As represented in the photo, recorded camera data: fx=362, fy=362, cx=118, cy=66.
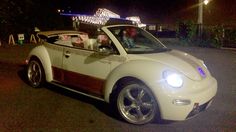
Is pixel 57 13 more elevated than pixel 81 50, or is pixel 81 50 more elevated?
pixel 57 13

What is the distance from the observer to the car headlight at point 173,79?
535cm

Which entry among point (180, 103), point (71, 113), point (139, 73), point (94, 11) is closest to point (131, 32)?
point (139, 73)

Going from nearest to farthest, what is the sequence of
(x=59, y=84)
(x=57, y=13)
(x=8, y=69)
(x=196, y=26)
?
(x=59, y=84) < (x=8, y=69) < (x=196, y=26) < (x=57, y=13)

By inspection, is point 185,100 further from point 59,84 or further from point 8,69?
point 8,69

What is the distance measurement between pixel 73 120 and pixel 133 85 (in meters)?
1.13

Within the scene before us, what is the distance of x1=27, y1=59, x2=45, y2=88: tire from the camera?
7668 mm

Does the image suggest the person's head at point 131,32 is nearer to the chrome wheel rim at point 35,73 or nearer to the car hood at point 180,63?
the car hood at point 180,63

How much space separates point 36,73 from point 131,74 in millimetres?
2969

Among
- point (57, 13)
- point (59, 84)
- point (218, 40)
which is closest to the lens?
point (59, 84)

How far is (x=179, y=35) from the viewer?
1820 centimetres

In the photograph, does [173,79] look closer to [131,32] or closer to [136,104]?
[136,104]

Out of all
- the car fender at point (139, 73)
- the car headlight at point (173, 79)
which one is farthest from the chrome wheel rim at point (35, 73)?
the car headlight at point (173, 79)

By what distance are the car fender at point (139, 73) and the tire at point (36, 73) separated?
2.15m

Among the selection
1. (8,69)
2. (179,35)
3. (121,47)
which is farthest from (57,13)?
(121,47)
